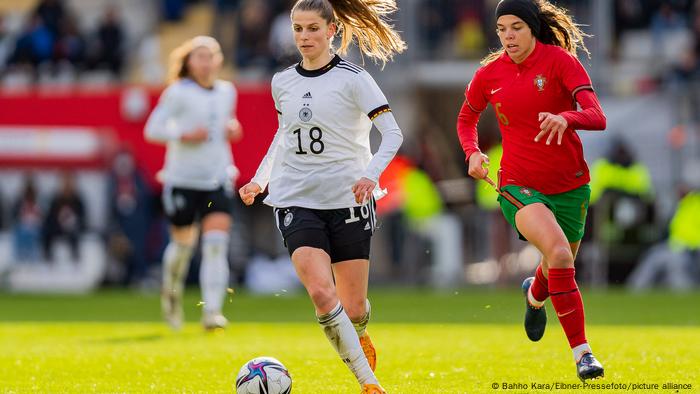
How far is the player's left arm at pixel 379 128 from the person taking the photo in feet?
24.7

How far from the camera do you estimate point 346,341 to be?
295 inches

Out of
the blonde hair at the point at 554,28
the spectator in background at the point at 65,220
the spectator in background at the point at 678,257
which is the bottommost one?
the spectator in background at the point at 678,257

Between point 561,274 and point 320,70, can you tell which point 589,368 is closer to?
point 561,274

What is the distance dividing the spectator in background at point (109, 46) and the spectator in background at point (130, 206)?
430 cm

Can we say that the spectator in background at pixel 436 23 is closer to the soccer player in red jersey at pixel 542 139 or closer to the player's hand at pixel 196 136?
the player's hand at pixel 196 136

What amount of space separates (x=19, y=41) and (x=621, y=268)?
39.2ft

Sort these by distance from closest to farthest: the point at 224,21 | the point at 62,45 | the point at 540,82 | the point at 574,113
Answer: the point at 574,113, the point at 540,82, the point at 224,21, the point at 62,45

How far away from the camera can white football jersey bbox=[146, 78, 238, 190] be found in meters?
13.2

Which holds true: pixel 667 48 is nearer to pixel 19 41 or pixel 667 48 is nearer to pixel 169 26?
pixel 169 26

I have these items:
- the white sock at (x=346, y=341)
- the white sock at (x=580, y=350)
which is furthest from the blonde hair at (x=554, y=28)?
the white sock at (x=346, y=341)

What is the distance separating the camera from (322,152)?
7.99 metres

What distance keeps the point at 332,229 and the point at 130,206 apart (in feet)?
46.4

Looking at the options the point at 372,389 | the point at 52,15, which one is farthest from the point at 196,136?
the point at 52,15

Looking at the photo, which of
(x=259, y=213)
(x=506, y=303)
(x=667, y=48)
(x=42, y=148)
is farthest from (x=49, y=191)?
(x=667, y=48)
